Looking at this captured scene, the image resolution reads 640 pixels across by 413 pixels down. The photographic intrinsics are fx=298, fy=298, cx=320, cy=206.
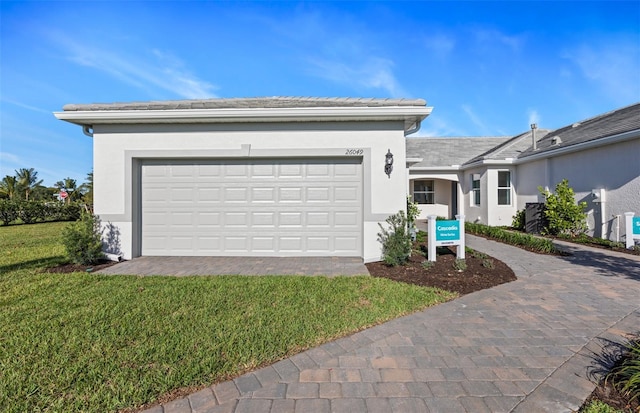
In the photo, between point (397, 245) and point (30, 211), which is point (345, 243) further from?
point (30, 211)

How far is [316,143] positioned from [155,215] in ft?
14.7

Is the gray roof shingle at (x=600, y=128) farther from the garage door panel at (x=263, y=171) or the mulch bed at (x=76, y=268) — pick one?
the mulch bed at (x=76, y=268)

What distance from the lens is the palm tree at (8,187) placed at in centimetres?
2781

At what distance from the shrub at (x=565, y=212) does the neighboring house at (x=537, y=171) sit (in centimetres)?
30

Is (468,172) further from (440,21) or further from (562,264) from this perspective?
(562,264)

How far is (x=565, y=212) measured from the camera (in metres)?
10.7

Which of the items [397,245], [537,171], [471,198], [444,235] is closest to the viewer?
[397,245]

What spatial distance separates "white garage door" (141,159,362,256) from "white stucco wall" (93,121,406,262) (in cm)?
29

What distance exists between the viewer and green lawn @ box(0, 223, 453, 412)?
2498 millimetres

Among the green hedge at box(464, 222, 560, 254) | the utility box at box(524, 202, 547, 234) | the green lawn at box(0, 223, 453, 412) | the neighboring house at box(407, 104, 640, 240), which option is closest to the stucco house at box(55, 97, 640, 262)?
the green lawn at box(0, 223, 453, 412)

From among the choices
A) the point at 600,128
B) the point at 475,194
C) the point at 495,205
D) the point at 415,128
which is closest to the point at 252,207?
the point at 415,128

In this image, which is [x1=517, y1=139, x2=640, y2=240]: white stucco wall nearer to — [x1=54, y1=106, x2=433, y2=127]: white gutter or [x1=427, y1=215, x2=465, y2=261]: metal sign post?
[x1=427, y1=215, x2=465, y2=261]: metal sign post

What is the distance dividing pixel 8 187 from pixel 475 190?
4105 centimetres

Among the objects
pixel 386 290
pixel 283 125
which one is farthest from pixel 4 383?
pixel 283 125
